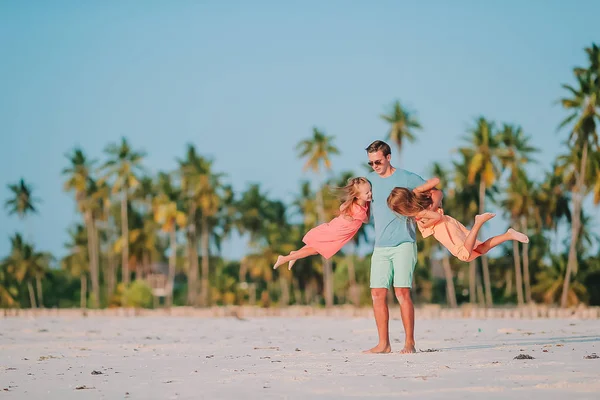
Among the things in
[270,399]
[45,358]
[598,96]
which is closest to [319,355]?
[45,358]

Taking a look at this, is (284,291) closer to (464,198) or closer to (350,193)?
(464,198)

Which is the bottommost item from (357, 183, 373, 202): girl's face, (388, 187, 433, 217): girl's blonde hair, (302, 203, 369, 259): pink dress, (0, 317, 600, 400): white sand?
(0, 317, 600, 400): white sand

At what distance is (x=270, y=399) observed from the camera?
615cm

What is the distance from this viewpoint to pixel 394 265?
9.63 meters

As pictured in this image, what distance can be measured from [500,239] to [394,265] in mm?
1050

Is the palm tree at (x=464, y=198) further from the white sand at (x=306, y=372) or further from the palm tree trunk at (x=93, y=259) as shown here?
the white sand at (x=306, y=372)

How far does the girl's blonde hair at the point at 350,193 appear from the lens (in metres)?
9.72

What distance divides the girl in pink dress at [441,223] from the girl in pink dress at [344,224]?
15.5 inches

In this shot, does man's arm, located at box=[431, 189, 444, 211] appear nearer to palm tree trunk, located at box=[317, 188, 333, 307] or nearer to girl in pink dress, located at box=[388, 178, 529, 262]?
girl in pink dress, located at box=[388, 178, 529, 262]

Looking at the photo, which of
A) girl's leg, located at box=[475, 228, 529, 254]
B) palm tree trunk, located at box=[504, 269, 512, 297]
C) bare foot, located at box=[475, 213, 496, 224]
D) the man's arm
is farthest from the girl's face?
palm tree trunk, located at box=[504, 269, 512, 297]

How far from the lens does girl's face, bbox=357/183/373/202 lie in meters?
9.67

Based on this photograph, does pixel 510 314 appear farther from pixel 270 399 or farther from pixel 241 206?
pixel 241 206

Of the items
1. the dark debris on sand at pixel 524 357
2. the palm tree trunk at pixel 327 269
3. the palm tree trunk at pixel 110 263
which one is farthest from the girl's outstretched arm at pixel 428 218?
the palm tree trunk at pixel 110 263

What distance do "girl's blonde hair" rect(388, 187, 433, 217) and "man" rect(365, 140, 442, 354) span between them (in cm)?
11
